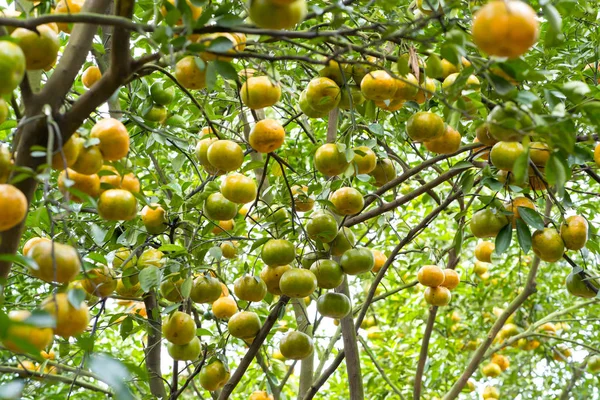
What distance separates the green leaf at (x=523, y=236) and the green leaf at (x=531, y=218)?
0.03 m

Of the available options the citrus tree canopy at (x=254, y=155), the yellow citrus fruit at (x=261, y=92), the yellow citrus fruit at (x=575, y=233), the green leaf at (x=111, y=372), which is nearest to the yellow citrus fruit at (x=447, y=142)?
the citrus tree canopy at (x=254, y=155)

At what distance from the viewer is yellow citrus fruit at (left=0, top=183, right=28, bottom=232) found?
1.25 meters

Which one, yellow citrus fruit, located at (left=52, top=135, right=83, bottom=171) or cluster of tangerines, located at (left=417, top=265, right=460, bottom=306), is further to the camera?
cluster of tangerines, located at (left=417, top=265, right=460, bottom=306)

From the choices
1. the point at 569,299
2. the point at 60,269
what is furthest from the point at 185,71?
the point at 569,299

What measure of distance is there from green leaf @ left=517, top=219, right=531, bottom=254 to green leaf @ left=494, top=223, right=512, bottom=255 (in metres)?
0.05

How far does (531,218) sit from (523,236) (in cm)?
6

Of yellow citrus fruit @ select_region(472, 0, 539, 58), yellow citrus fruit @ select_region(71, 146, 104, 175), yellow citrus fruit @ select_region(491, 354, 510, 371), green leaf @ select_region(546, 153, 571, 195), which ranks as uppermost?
yellow citrus fruit @ select_region(491, 354, 510, 371)

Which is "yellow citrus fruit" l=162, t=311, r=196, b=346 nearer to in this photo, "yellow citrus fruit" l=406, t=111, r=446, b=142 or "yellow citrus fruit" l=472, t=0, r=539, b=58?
"yellow citrus fruit" l=406, t=111, r=446, b=142

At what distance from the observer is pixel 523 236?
212cm

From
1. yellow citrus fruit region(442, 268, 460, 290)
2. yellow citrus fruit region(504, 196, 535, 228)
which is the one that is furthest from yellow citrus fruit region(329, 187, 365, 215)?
yellow citrus fruit region(442, 268, 460, 290)

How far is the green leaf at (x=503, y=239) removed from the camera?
2.15 metres

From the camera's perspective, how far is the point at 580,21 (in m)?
Answer: 3.01

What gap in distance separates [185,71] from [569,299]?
5.44 m

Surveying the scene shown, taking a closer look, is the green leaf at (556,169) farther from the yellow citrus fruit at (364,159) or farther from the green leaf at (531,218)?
the yellow citrus fruit at (364,159)
